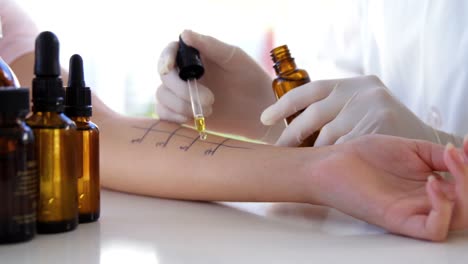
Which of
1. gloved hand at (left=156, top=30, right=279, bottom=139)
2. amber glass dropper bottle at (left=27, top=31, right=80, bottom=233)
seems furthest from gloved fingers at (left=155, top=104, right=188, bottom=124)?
amber glass dropper bottle at (left=27, top=31, right=80, bottom=233)

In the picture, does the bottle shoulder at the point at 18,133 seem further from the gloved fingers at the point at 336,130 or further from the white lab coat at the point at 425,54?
the white lab coat at the point at 425,54

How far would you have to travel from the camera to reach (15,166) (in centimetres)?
61

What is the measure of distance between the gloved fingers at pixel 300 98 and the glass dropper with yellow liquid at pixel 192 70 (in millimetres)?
105

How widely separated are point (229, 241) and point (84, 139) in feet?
0.63

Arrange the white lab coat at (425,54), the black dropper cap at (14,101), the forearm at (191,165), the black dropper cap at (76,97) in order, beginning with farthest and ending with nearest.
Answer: the white lab coat at (425,54) → the forearm at (191,165) → the black dropper cap at (76,97) → the black dropper cap at (14,101)

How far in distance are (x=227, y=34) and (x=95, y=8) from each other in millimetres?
439

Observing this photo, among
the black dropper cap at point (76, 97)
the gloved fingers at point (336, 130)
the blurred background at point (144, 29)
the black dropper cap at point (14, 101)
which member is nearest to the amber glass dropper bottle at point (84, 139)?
the black dropper cap at point (76, 97)

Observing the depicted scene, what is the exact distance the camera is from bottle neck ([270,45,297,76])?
3.11ft

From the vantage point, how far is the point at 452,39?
1089 millimetres

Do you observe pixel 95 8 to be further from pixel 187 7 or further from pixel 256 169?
pixel 256 169

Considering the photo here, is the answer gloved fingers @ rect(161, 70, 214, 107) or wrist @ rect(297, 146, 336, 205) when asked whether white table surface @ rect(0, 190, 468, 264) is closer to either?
wrist @ rect(297, 146, 336, 205)

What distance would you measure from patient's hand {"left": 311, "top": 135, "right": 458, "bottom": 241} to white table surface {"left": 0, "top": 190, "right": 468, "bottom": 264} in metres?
0.02

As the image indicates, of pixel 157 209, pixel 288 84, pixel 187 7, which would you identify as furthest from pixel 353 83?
pixel 187 7

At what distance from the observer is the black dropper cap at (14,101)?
60 centimetres
